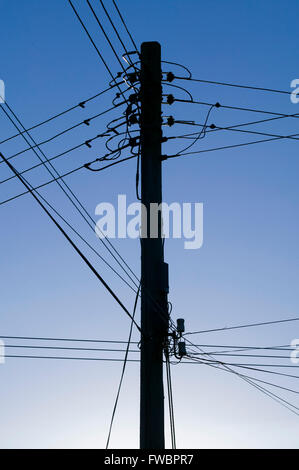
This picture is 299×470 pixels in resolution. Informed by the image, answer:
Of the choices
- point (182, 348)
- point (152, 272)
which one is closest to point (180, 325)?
point (182, 348)

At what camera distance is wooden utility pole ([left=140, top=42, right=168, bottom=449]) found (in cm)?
790

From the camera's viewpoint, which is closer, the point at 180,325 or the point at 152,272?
the point at 152,272

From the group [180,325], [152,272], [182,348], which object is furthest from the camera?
[180,325]

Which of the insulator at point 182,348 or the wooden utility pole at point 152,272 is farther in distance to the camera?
the insulator at point 182,348

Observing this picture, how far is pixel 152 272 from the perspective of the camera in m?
8.60

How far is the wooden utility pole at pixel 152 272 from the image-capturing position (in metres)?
7.90

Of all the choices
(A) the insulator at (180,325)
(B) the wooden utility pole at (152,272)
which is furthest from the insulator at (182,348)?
(B) the wooden utility pole at (152,272)

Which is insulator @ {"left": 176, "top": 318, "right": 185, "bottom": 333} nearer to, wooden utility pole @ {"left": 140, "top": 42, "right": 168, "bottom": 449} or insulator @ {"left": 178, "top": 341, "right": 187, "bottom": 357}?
insulator @ {"left": 178, "top": 341, "right": 187, "bottom": 357}

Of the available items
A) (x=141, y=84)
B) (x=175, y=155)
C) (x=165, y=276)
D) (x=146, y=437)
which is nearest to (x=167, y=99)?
(x=141, y=84)

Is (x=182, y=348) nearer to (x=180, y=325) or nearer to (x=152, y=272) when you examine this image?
(x=180, y=325)

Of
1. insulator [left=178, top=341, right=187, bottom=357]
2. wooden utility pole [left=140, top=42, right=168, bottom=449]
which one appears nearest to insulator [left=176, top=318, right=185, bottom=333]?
insulator [left=178, top=341, right=187, bottom=357]

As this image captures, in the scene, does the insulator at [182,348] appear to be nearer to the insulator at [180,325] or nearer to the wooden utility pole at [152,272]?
the insulator at [180,325]
